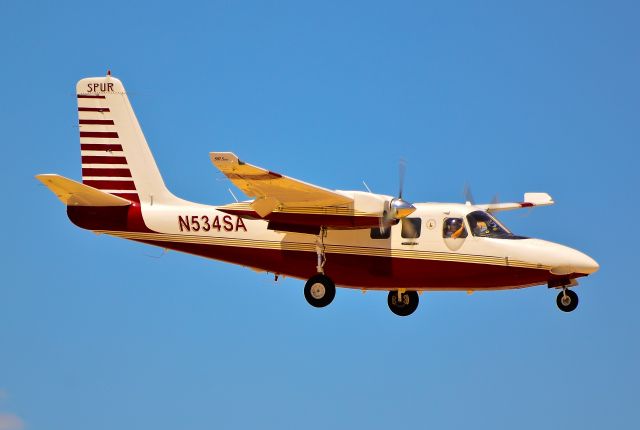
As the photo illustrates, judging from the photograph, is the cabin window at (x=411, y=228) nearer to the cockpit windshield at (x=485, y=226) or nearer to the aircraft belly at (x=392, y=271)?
the aircraft belly at (x=392, y=271)

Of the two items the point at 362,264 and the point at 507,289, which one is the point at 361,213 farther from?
the point at 507,289

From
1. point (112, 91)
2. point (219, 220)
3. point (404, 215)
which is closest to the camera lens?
point (404, 215)

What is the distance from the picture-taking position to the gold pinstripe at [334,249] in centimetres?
2733

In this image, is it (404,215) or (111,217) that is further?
(111,217)

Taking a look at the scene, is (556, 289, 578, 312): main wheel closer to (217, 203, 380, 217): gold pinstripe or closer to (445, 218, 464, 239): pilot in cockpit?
(445, 218, 464, 239): pilot in cockpit

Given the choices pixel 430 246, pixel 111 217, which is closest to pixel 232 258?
pixel 111 217

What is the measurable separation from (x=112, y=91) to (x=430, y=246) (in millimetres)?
10256

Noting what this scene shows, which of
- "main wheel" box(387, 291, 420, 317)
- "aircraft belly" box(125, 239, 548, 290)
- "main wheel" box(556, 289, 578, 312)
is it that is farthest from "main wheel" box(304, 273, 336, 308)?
"main wheel" box(556, 289, 578, 312)

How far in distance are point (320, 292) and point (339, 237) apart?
61.0 inches

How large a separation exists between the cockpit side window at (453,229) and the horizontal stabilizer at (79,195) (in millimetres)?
8546

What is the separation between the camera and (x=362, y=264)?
27.7m

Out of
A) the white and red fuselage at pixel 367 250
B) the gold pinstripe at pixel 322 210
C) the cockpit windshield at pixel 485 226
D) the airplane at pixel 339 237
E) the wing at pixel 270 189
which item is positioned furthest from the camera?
the cockpit windshield at pixel 485 226

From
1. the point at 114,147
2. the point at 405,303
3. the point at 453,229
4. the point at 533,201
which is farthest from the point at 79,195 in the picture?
the point at 533,201

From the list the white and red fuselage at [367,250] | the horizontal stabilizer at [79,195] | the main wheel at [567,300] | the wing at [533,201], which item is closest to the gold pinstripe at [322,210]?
the white and red fuselage at [367,250]
